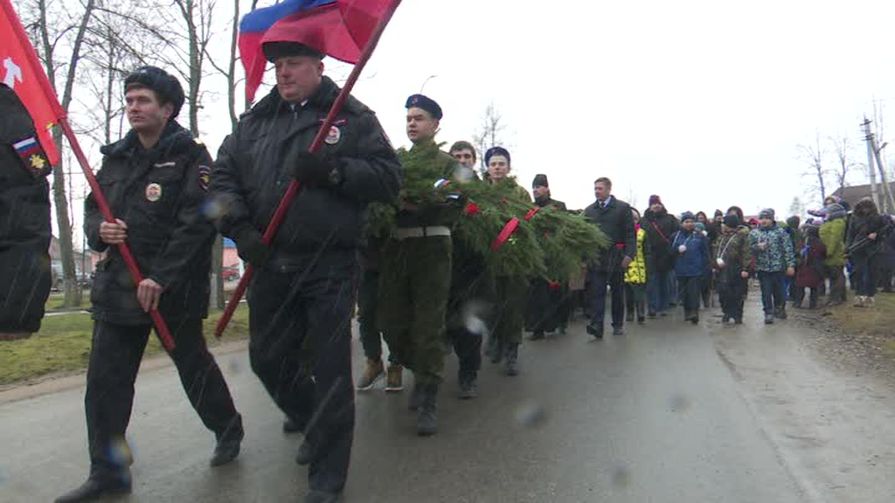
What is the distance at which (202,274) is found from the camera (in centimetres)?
390

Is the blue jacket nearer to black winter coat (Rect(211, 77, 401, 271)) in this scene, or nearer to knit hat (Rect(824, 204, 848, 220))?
knit hat (Rect(824, 204, 848, 220))

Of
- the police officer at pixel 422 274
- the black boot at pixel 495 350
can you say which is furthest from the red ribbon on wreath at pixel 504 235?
the black boot at pixel 495 350

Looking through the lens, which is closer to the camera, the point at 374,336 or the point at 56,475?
the point at 56,475

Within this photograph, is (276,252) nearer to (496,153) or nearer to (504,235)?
(504,235)

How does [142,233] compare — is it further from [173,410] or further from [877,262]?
[877,262]

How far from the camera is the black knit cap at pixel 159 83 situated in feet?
12.4

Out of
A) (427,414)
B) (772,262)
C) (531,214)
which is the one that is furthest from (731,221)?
(427,414)

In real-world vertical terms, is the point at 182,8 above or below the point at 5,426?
above

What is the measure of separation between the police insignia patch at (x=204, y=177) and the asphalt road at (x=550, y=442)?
1446mm

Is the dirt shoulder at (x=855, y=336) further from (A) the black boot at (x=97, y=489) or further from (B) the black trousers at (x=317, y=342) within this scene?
(A) the black boot at (x=97, y=489)

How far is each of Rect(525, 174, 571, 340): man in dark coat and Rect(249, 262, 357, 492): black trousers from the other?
569cm

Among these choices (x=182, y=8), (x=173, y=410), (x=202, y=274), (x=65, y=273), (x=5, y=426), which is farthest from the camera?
(x=65, y=273)

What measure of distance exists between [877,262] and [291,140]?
12.1 m

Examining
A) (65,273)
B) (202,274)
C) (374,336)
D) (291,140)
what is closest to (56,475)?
(202,274)
